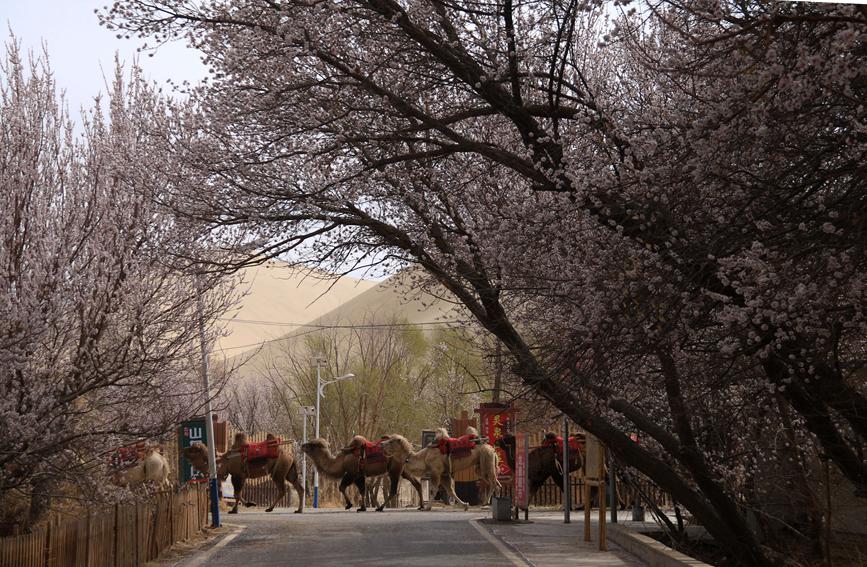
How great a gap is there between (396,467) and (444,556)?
13136 millimetres

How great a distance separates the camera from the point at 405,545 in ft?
54.7

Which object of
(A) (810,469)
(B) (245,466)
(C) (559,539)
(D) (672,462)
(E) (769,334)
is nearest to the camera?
(E) (769,334)

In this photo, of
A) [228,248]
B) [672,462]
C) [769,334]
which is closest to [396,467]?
[672,462]

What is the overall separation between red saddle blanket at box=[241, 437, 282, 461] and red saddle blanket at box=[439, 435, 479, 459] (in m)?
4.09

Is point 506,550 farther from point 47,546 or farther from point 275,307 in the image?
point 275,307

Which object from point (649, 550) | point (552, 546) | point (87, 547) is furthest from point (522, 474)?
point (87, 547)

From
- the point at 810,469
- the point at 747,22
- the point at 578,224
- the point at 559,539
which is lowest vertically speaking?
the point at 559,539

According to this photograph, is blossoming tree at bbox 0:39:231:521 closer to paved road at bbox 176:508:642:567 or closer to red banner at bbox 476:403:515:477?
paved road at bbox 176:508:642:567

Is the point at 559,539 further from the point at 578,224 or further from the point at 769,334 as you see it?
the point at 769,334

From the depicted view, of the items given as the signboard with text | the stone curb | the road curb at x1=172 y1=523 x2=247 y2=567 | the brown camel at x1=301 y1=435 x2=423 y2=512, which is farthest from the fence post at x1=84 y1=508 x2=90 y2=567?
the brown camel at x1=301 y1=435 x2=423 y2=512

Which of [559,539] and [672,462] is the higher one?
[672,462]

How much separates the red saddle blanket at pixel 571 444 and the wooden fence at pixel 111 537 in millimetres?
10047

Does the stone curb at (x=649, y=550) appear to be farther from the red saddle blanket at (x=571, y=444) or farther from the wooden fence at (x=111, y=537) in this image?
the red saddle blanket at (x=571, y=444)

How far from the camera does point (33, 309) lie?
34.8ft
